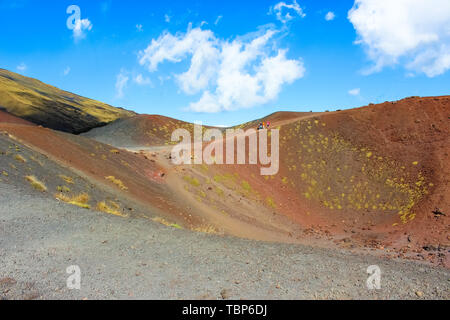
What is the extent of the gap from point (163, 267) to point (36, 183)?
27.8ft

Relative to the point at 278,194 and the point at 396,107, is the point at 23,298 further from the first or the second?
the point at 396,107

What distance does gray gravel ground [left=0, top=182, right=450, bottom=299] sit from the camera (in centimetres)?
525

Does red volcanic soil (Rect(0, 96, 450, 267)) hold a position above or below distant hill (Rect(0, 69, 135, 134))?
below

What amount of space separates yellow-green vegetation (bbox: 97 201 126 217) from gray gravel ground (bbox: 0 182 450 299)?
277 centimetres

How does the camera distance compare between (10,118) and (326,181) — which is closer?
(326,181)

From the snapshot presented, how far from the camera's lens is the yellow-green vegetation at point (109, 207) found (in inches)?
464

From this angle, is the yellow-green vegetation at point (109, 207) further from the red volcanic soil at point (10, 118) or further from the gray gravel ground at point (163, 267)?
the red volcanic soil at point (10, 118)

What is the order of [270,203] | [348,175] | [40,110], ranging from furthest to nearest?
[40,110], [348,175], [270,203]

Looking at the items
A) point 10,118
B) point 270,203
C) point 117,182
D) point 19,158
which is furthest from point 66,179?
point 10,118

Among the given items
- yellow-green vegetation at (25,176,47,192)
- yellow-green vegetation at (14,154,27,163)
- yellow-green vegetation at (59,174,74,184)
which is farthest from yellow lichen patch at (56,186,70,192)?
yellow-green vegetation at (14,154,27,163)

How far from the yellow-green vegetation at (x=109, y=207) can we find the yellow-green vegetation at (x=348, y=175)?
756 inches

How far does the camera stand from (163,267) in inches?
247

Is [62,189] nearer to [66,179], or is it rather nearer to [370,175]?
[66,179]

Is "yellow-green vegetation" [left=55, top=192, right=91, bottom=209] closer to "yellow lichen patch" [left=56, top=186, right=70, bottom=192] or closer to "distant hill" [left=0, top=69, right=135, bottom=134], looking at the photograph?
"yellow lichen patch" [left=56, top=186, right=70, bottom=192]
